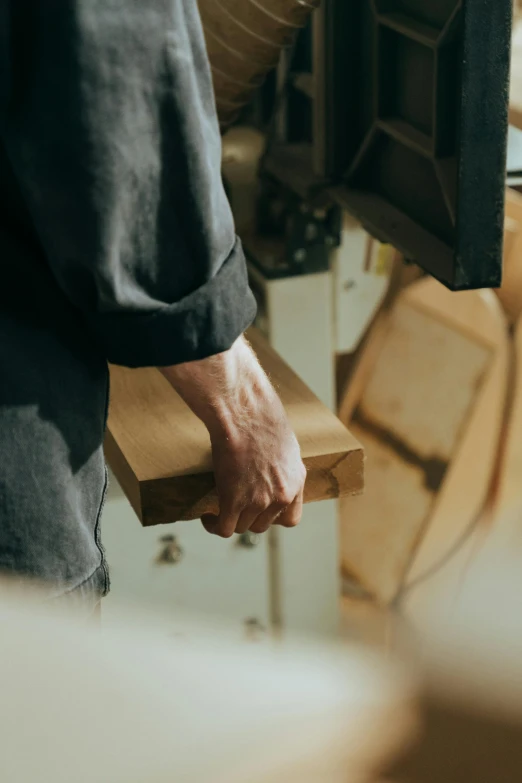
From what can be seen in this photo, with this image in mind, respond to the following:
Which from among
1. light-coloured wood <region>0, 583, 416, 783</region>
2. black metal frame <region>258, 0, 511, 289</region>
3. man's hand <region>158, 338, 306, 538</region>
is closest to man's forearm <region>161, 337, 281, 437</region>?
man's hand <region>158, 338, 306, 538</region>

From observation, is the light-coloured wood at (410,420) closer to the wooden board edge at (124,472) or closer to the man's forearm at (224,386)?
the wooden board edge at (124,472)

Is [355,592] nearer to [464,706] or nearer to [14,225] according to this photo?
[14,225]

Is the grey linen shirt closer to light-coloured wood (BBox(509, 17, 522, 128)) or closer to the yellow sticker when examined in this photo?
light-coloured wood (BBox(509, 17, 522, 128))

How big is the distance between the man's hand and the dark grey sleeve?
0.08m

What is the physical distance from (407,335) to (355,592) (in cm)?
54

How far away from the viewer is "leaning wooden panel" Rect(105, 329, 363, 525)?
92 cm

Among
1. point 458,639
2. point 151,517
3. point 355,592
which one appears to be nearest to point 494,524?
point 355,592

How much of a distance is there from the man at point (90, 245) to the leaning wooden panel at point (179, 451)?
0.16m

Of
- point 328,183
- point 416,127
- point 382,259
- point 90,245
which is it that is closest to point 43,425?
point 90,245

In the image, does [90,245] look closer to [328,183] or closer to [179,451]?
[179,451]

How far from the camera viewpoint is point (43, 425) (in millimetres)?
683

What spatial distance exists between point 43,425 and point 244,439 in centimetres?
20

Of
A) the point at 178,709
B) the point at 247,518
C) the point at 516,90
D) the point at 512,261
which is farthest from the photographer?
the point at 512,261

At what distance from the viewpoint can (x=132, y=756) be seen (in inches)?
8.8
